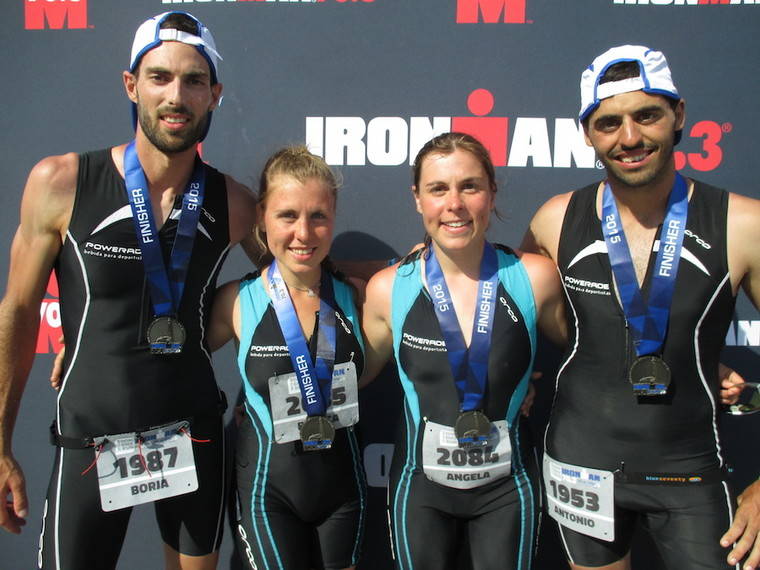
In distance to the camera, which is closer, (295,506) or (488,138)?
(295,506)

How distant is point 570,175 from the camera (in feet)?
10.0

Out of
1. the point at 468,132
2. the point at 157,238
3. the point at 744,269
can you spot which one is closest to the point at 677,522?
the point at 744,269

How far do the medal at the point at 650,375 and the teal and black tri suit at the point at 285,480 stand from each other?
0.97 meters

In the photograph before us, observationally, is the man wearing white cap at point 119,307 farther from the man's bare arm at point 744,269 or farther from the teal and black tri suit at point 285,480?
the man's bare arm at point 744,269

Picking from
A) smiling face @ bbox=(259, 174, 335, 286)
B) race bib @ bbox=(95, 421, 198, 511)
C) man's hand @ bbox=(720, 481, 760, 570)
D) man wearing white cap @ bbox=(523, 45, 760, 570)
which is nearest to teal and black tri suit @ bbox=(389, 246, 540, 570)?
man wearing white cap @ bbox=(523, 45, 760, 570)

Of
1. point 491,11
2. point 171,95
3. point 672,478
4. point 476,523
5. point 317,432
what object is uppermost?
point 491,11

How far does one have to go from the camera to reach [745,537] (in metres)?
1.98

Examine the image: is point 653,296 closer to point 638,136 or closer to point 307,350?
point 638,136

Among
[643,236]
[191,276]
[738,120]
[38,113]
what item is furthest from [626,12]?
[38,113]

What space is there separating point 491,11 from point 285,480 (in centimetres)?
237

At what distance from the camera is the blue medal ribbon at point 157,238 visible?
7.04ft

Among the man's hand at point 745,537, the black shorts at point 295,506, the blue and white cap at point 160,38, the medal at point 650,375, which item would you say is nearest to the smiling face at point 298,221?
the blue and white cap at point 160,38

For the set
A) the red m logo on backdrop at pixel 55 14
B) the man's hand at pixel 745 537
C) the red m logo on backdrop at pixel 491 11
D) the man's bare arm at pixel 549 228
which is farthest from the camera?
the red m logo on backdrop at pixel 55 14

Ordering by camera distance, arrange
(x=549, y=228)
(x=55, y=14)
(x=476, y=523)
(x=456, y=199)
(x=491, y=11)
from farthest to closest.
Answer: (x=55, y=14) → (x=491, y=11) → (x=549, y=228) → (x=476, y=523) → (x=456, y=199)
